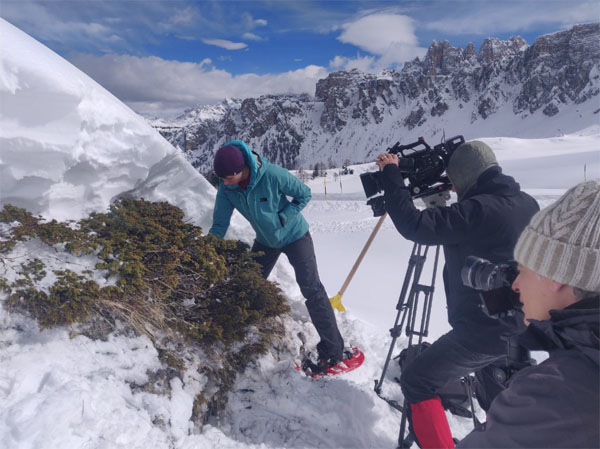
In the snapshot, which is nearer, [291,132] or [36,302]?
[36,302]

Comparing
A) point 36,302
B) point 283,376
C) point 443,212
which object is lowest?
point 283,376

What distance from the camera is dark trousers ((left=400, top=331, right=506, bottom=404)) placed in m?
2.10

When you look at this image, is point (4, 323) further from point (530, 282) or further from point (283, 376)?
point (530, 282)

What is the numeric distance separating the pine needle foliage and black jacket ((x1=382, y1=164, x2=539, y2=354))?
1.51m

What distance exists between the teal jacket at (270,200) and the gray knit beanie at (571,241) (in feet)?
7.41

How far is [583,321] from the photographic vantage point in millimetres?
969

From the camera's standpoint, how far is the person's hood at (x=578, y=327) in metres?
0.93

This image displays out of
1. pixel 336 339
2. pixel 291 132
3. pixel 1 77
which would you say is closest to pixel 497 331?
pixel 336 339

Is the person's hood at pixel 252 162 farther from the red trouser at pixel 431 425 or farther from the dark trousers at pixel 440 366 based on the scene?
the red trouser at pixel 431 425

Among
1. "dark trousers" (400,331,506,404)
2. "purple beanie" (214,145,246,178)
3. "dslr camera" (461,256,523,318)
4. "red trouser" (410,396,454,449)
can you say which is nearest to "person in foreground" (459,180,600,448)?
"dslr camera" (461,256,523,318)

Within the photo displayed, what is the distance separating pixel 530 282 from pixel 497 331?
0.97 meters

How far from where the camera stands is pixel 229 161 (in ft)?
9.56

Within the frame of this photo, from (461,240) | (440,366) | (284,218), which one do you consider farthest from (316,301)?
(461,240)

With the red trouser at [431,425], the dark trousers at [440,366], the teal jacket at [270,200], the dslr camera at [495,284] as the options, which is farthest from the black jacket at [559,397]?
the teal jacket at [270,200]
